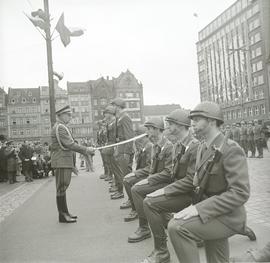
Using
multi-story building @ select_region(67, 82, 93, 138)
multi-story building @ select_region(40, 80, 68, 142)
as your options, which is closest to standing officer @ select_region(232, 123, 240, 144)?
multi-story building @ select_region(67, 82, 93, 138)

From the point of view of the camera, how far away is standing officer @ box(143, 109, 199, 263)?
3.88 metres

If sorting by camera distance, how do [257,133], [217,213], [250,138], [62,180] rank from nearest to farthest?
1. [217,213]
2. [62,180]
3. [257,133]
4. [250,138]

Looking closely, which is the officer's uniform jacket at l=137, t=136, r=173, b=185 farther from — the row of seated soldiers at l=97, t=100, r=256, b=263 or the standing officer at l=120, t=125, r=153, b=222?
the standing officer at l=120, t=125, r=153, b=222

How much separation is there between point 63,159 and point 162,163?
2.37m

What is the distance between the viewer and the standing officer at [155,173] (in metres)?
4.72

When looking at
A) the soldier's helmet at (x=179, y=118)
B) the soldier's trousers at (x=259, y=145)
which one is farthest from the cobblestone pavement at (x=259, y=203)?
the soldier's trousers at (x=259, y=145)

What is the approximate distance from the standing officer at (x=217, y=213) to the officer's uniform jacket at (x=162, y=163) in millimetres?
1562

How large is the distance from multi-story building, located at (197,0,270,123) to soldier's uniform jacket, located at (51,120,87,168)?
50925 mm

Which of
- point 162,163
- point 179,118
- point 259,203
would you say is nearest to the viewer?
point 179,118

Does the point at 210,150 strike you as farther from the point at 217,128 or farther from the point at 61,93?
the point at 61,93

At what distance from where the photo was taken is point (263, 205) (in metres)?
6.52

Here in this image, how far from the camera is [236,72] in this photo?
243 ft

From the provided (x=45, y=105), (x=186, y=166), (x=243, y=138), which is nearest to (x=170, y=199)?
(x=186, y=166)

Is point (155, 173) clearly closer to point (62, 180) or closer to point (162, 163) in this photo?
point (162, 163)
